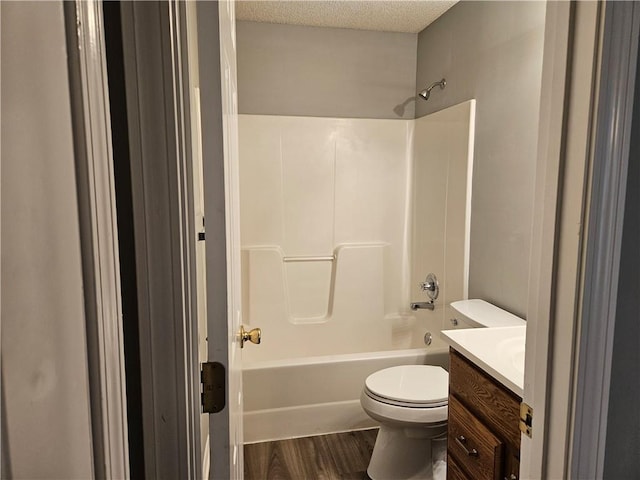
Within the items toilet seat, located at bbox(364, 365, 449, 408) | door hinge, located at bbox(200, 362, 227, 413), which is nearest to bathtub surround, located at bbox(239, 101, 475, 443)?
toilet seat, located at bbox(364, 365, 449, 408)

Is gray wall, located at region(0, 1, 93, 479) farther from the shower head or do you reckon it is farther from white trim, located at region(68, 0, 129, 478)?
the shower head

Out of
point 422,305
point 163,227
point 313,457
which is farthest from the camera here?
point 422,305

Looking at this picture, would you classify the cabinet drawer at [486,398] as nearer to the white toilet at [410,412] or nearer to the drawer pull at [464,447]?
the drawer pull at [464,447]

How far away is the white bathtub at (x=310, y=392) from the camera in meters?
2.50

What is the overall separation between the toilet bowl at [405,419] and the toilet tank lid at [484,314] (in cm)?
34

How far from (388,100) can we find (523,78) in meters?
1.20

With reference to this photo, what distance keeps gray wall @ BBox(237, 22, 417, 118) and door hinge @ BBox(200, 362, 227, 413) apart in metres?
2.45

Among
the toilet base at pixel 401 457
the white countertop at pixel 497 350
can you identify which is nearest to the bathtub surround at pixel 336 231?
the toilet base at pixel 401 457

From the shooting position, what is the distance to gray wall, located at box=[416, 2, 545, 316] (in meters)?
2.06

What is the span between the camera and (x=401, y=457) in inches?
84.4

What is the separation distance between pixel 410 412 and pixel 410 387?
0.15m

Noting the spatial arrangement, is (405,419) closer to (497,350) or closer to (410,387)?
(410,387)

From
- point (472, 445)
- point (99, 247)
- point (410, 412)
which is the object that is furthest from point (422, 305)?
point (99, 247)

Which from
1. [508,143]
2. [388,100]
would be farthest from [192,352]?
[388,100]
